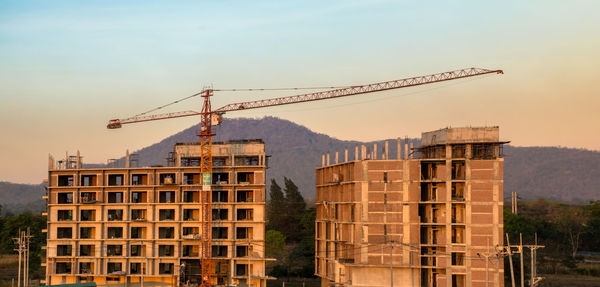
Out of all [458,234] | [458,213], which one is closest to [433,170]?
[458,213]

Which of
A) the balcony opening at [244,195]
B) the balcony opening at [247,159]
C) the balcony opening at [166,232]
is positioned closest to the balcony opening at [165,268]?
the balcony opening at [166,232]

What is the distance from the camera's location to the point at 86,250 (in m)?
135

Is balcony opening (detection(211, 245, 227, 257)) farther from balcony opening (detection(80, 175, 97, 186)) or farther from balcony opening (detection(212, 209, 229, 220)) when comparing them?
balcony opening (detection(80, 175, 97, 186))

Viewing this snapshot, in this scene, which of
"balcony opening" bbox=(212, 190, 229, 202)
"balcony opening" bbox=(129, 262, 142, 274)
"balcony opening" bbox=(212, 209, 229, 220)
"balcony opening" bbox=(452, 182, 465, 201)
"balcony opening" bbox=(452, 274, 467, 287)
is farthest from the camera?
"balcony opening" bbox=(212, 190, 229, 202)

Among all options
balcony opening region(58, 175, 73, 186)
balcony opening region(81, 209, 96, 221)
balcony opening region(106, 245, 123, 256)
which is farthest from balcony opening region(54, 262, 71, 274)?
balcony opening region(58, 175, 73, 186)

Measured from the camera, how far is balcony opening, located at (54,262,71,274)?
134500mm

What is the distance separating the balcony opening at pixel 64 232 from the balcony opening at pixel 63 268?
5.29 metres

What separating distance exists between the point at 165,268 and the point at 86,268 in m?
15.9

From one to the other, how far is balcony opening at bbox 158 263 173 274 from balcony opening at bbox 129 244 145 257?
164 inches

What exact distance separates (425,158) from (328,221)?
2514cm

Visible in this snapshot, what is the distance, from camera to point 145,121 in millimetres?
178125

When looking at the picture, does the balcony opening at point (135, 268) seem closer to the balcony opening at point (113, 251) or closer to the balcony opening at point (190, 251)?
the balcony opening at point (113, 251)

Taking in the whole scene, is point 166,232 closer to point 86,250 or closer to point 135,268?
point 135,268

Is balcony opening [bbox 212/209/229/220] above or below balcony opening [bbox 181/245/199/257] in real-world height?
above
